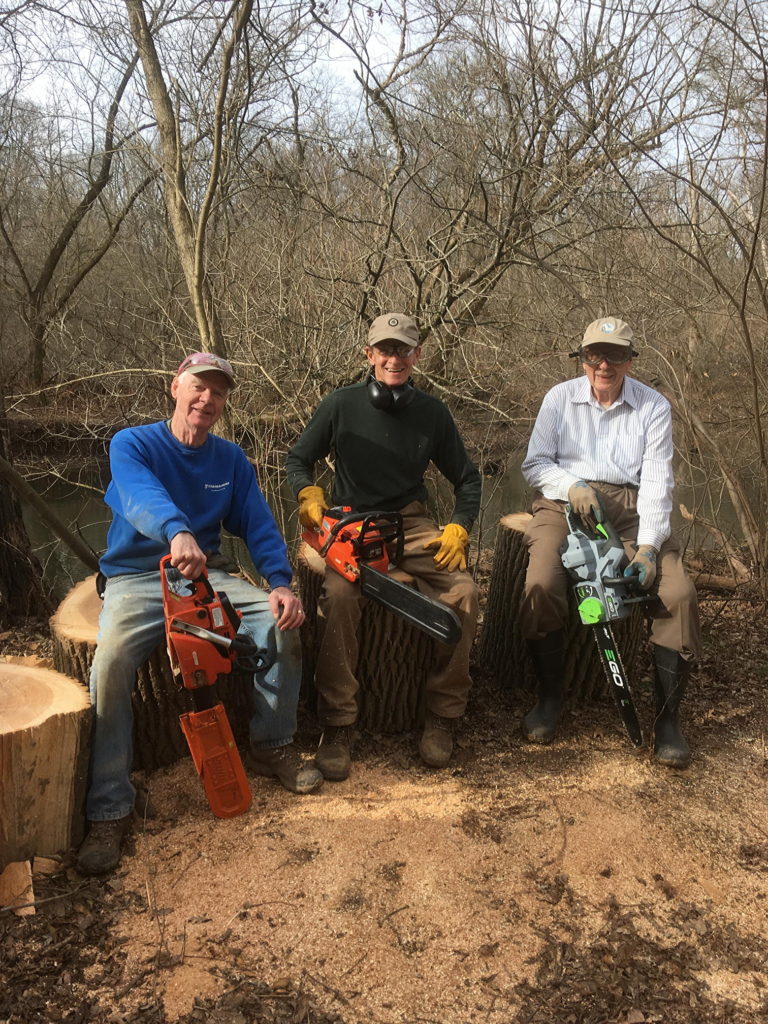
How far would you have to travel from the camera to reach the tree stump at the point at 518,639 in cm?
348

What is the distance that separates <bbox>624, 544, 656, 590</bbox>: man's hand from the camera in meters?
3.01

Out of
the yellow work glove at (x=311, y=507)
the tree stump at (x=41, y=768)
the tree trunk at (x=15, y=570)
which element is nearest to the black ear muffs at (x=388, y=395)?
the yellow work glove at (x=311, y=507)

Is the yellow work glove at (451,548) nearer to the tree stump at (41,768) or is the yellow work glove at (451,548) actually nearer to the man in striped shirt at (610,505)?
the man in striped shirt at (610,505)

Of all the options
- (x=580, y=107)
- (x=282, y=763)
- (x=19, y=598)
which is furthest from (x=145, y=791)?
(x=580, y=107)

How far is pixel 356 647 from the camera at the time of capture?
10.1ft

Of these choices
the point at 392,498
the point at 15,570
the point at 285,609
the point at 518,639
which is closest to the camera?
the point at 285,609

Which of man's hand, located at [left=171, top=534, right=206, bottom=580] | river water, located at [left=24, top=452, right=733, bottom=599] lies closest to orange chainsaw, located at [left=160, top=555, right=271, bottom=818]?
man's hand, located at [left=171, top=534, right=206, bottom=580]

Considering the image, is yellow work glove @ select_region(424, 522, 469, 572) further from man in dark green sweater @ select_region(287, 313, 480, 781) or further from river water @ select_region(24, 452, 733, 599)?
river water @ select_region(24, 452, 733, 599)

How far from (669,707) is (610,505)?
0.97 meters

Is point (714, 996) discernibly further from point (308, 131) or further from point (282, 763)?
point (308, 131)

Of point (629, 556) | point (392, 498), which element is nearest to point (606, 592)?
point (629, 556)

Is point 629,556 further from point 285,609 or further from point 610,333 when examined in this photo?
point 285,609

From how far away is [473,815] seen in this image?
106 inches

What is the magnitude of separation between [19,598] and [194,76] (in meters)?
4.18
